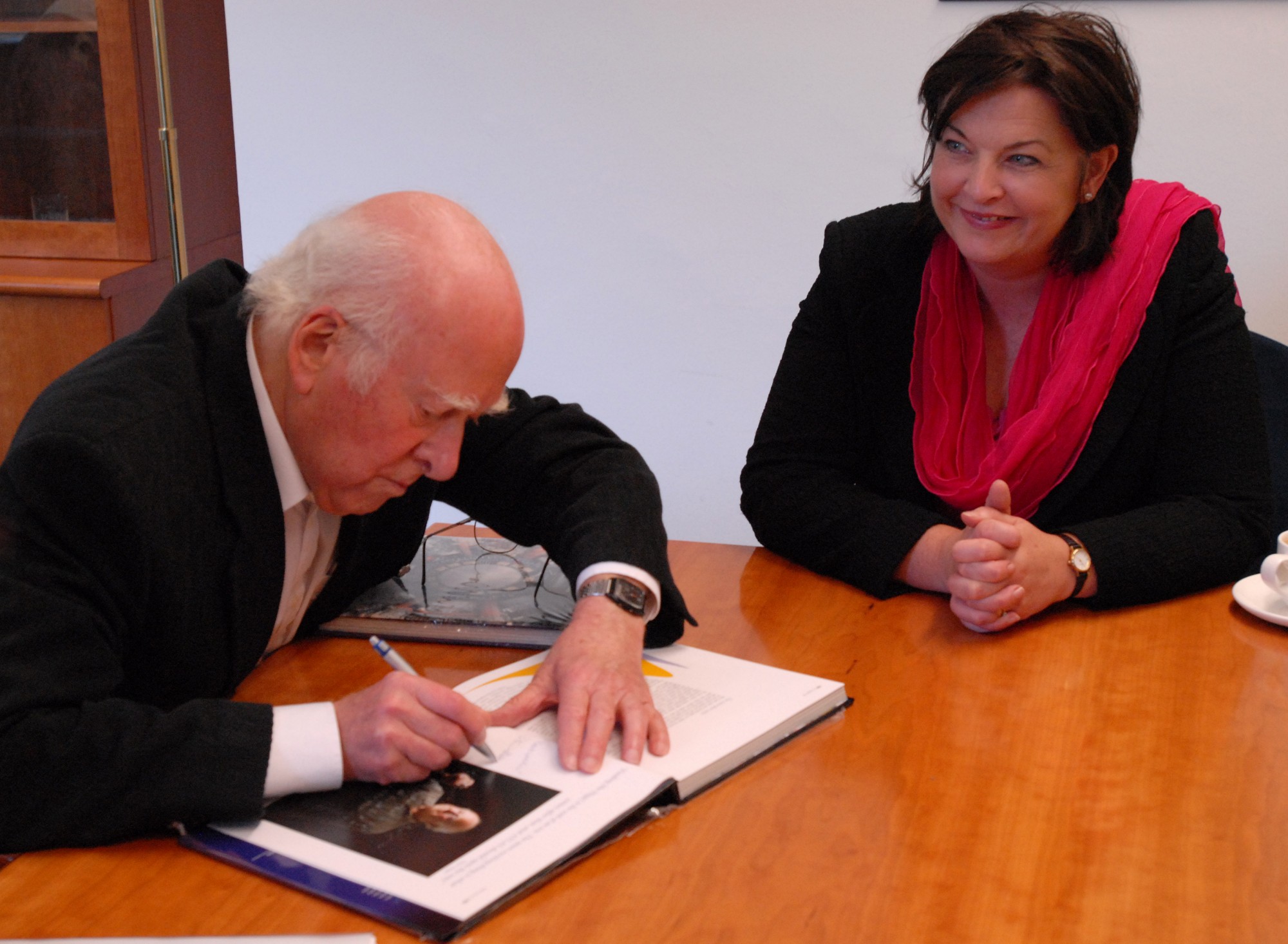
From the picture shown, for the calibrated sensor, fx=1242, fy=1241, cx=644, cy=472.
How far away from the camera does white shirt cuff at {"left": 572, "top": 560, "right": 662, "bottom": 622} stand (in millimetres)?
1364

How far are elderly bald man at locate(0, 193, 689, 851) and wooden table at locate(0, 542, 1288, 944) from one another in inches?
2.9

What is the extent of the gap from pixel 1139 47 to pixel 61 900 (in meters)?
Result: 2.62

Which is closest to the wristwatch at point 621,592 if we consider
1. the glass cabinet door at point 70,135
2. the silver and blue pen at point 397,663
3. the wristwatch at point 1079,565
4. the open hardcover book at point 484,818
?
the open hardcover book at point 484,818

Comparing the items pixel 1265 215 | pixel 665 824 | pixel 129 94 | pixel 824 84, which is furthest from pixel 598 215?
pixel 665 824

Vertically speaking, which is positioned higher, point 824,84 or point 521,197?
point 824,84

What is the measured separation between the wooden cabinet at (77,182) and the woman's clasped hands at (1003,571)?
2.24 metres

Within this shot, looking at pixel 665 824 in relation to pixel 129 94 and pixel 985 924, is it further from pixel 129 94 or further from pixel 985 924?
pixel 129 94

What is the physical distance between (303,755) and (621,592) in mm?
441

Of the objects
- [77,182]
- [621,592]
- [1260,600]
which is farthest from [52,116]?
[1260,600]

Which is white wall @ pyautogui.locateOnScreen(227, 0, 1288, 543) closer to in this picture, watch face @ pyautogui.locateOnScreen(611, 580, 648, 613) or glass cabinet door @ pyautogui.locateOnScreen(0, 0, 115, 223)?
glass cabinet door @ pyautogui.locateOnScreen(0, 0, 115, 223)

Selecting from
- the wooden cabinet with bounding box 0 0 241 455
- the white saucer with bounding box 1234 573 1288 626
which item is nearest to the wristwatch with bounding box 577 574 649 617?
the white saucer with bounding box 1234 573 1288 626

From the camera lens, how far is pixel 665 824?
100cm

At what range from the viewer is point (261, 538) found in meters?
1.21

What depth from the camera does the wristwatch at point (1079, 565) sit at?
150 centimetres
